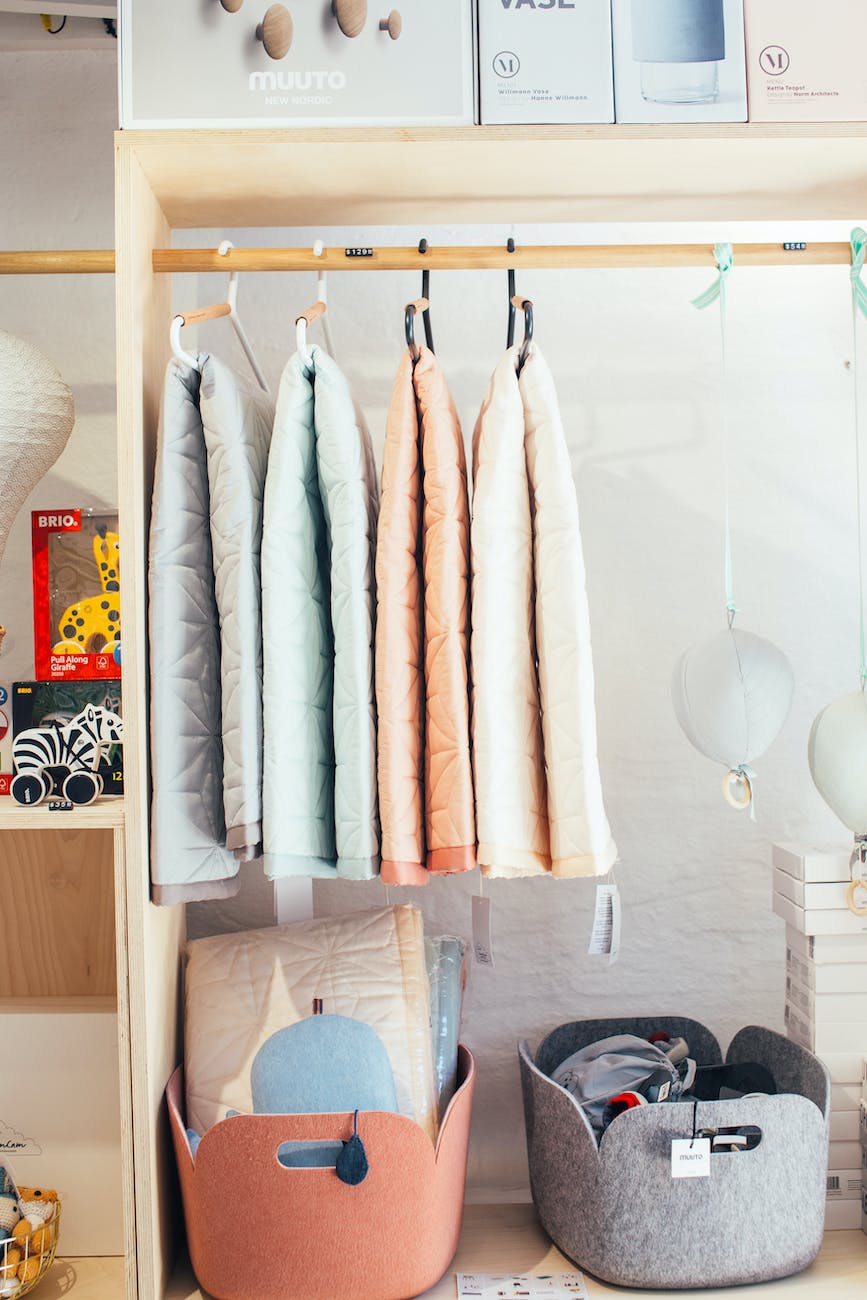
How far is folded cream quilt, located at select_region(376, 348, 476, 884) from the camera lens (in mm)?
1073

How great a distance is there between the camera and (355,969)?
1240 millimetres

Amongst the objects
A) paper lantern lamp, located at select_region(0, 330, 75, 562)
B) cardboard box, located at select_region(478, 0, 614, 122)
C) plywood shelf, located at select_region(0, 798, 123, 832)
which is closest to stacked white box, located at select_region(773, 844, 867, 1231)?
plywood shelf, located at select_region(0, 798, 123, 832)

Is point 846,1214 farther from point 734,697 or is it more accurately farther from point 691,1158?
point 734,697

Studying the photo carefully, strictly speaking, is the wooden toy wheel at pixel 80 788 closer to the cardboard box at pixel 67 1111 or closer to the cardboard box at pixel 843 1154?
the cardboard box at pixel 67 1111

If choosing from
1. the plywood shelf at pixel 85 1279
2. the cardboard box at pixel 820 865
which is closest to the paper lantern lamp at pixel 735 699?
the cardboard box at pixel 820 865

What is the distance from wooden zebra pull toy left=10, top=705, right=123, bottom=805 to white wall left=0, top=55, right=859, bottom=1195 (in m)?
0.42

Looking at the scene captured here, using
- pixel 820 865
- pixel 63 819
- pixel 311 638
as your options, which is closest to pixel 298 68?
pixel 311 638

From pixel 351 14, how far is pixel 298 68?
0.08 meters

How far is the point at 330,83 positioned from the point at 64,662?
72 cm

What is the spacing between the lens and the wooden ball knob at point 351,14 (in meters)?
1.12

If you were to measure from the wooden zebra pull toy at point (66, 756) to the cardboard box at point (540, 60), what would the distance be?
2.58 feet

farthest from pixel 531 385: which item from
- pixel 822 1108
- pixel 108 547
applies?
pixel 822 1108

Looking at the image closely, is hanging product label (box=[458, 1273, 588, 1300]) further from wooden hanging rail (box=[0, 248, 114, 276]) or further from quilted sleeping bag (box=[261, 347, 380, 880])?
wooden hanging rail (box=[0, 248, 114, 276])

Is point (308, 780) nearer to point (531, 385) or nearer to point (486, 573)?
point (486, 573)
